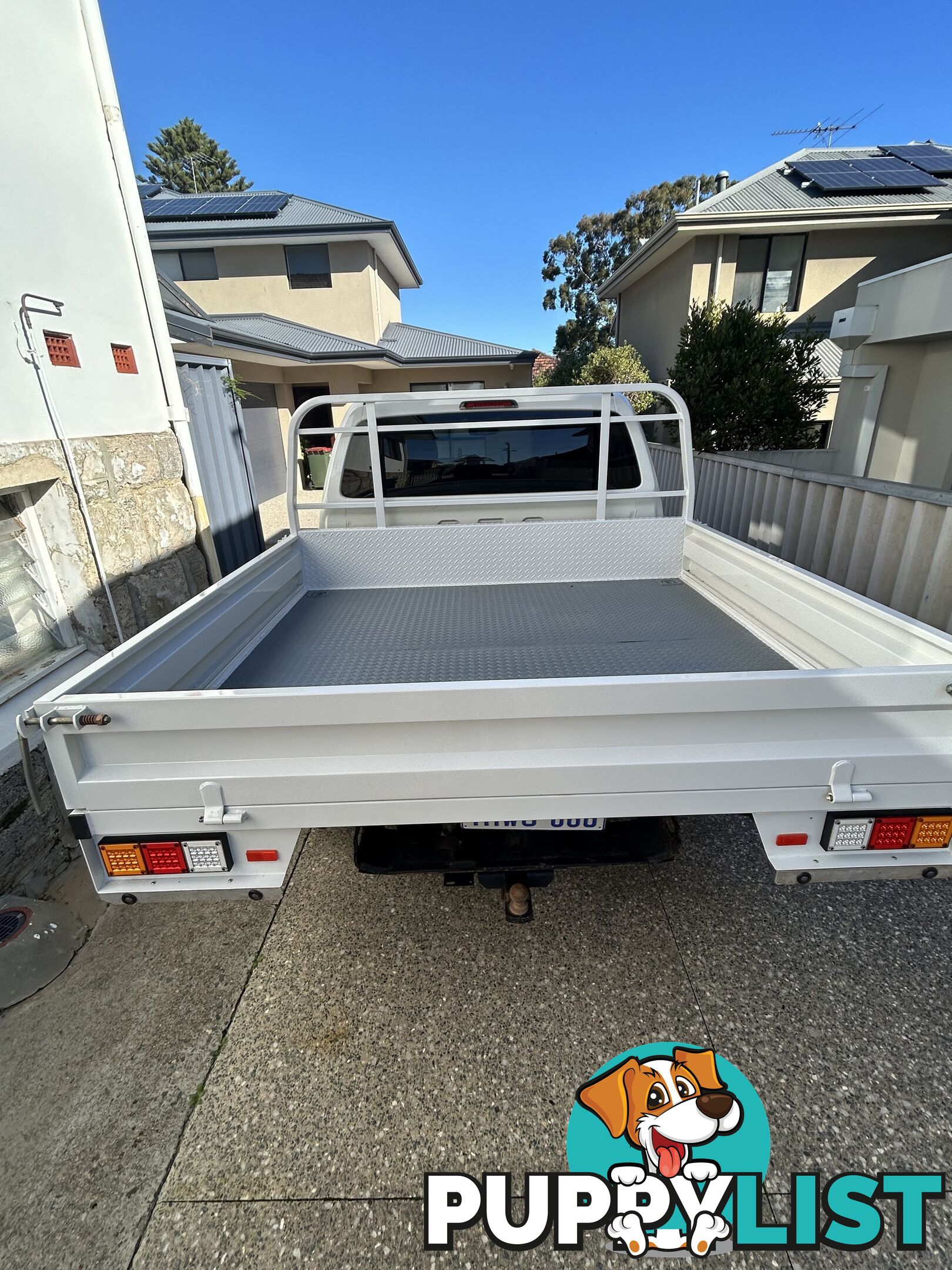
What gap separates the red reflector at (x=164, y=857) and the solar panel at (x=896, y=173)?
1650 centimetres

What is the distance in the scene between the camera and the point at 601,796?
1.72m

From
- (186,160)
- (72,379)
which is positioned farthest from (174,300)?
(186,160)

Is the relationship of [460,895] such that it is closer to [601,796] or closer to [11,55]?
[601,796]

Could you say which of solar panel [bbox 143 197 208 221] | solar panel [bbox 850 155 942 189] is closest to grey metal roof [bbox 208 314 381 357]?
solar panel [bbox 143 197 208 221]

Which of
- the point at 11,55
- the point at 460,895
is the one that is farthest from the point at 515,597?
the point at 11,55

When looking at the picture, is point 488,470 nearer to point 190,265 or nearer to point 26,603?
point 26,603

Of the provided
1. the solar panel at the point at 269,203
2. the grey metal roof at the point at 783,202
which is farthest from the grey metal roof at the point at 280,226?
the grey metal roof at the point at 783,202

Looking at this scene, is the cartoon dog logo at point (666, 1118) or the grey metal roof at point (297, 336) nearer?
the cartoon dog logo at point (666, 1118)

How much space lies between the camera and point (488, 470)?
4000 millimetres

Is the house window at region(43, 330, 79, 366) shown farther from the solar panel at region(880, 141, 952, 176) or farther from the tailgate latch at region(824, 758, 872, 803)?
the solar panel at region(880, 141, 952, 176)

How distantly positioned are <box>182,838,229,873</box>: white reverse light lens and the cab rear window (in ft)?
8.93

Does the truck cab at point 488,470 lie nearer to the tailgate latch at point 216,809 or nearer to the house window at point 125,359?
the house window at point 125,359

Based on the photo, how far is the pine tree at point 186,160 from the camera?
1502 inches

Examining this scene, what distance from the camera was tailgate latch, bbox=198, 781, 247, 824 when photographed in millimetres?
1677
